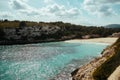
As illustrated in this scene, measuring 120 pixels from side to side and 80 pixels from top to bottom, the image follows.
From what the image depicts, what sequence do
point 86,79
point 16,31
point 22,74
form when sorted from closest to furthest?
point 86,79 → point 22,74 → point 16,31

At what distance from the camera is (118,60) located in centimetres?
3606

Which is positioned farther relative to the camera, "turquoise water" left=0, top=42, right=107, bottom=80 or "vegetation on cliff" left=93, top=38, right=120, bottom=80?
"turquoise water" left=0, top=42, right=107, bottom=80

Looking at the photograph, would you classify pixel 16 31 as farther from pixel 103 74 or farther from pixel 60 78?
pixel 103 74

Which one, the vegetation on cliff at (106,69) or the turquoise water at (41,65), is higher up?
the vegetation on cliff at (106,69)

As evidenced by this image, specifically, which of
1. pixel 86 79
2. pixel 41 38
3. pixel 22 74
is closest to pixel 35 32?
pixel 41 38

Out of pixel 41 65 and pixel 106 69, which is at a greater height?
pixel 106 69

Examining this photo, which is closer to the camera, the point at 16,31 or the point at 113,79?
the point at 113,79

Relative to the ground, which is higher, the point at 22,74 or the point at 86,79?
the point at 86,79

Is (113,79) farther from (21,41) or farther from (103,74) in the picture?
(21,41)

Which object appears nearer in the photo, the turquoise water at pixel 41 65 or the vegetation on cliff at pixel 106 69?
the vegetation on cliff at pixel 106 69

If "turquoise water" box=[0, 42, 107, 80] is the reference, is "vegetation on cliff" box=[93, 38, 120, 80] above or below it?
above

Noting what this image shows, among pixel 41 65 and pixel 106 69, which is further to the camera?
pixel 41 65

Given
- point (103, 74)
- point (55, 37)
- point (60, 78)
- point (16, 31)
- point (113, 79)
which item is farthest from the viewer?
point (55, 37)

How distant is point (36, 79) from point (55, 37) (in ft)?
488
